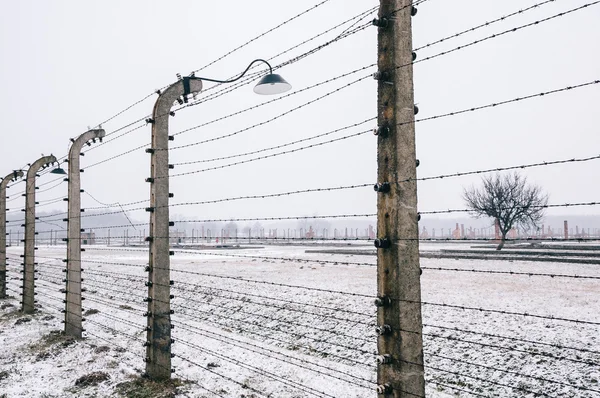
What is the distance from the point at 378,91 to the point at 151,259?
4.19 metres

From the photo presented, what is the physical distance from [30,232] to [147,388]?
25.7 ft

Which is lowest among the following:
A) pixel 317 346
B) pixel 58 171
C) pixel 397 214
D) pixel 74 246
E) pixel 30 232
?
pixel 317 346

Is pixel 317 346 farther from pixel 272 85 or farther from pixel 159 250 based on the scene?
pixel 272 85

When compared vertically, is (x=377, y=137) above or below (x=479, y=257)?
above

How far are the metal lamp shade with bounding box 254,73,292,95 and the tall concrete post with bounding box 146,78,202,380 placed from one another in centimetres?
156

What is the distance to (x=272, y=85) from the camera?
17.9ft

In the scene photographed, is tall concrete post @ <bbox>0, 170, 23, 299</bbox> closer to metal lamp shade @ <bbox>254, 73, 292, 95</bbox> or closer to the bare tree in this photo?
metal lamp shade @ <bbox>254, 73, 292, 95</bbox>

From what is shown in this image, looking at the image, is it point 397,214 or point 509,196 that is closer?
point 397,214

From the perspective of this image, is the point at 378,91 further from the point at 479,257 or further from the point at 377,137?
the point at 479,257

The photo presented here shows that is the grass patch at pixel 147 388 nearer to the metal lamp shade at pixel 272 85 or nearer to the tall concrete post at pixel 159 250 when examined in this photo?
the tall concrete post at pixel 159 250

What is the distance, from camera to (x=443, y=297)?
11977 millimetres

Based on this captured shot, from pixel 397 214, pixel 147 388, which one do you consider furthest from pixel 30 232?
pixel 397 214

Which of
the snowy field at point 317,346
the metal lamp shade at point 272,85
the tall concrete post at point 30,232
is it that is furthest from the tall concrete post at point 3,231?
the metal lamp shade at point 272,85

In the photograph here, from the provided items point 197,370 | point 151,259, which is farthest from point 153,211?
point 197,370
